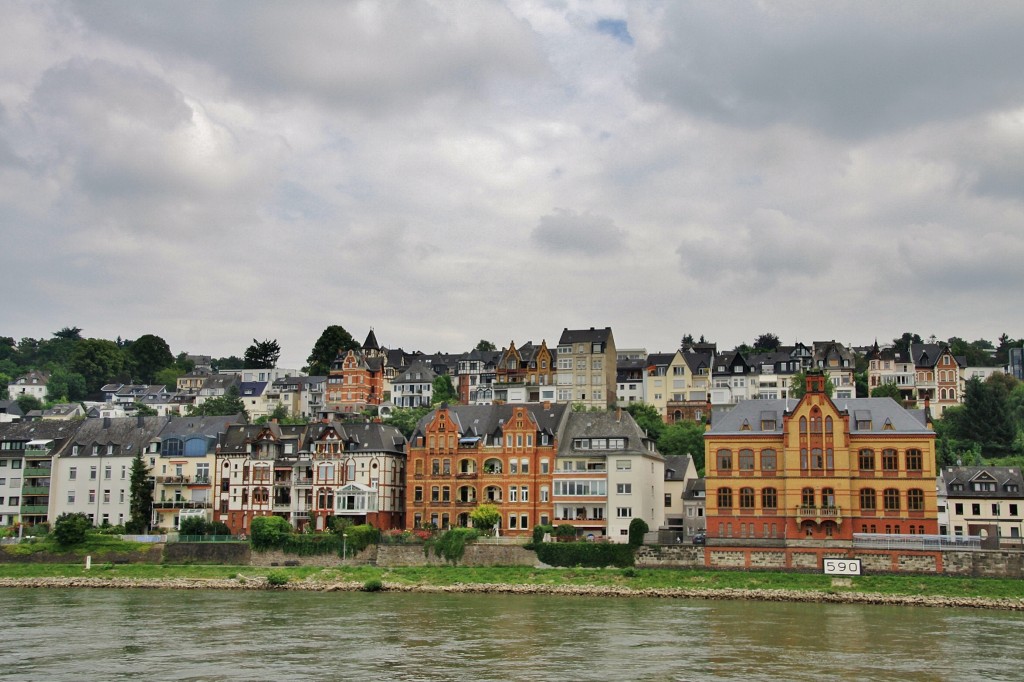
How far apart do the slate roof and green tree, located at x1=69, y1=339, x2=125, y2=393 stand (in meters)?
137

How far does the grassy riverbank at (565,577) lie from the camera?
64.8m

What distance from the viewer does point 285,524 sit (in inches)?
3312

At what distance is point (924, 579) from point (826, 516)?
34.6 ft

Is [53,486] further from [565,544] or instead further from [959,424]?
[959,424]

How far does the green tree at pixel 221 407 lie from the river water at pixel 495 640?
81833mm

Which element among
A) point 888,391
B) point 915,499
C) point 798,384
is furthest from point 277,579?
point 888,391

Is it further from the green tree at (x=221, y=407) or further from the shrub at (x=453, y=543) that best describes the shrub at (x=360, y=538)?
the green tree at (x=221, y=407)

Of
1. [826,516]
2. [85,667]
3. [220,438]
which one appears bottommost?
[85,667]

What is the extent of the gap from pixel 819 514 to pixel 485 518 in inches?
987

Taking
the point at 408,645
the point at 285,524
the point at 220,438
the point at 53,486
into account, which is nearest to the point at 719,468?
the point at 285,524

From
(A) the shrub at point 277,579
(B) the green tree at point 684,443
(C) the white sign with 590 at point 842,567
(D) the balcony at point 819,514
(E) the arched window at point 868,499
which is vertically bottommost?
(A) the shrub at point 277,579

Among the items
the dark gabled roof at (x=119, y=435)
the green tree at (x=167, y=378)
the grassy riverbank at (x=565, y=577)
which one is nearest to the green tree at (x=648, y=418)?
the grassy riverbank at (x=565, y=577)

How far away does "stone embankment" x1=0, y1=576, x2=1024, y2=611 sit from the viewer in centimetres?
6266

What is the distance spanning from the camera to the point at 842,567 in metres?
69.4
